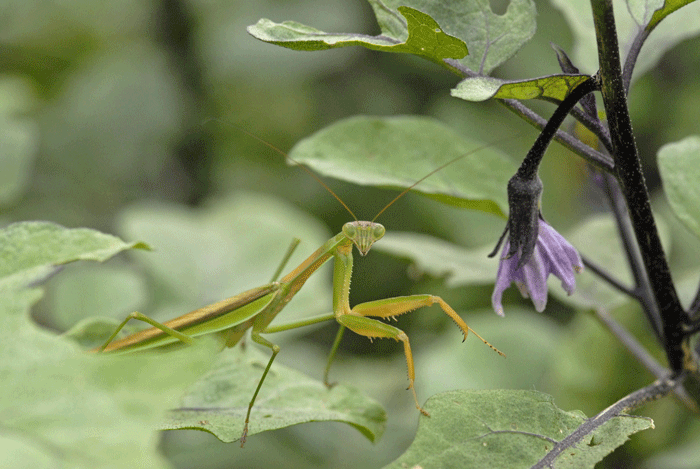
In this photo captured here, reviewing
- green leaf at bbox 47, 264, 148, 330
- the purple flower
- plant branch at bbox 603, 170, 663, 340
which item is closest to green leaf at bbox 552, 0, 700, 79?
plant branch at bbox 603, 170, 663, 340

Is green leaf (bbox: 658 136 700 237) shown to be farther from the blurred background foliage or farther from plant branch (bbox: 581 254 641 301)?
the blurred background foliage

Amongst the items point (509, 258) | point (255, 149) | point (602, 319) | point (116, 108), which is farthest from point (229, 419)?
point (116, 108)

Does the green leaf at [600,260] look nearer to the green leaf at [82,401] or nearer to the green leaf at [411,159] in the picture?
the green leaf at [411,159]

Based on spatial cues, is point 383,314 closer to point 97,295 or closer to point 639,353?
point 639,353

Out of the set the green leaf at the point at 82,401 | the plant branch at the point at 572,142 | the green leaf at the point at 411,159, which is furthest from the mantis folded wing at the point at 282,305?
the green leaf at the point at 82,401

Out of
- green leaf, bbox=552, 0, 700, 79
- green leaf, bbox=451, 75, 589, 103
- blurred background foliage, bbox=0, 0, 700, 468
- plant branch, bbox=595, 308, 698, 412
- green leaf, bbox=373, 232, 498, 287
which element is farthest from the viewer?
blurred background foliage, bbox=0, 0, 700, 468

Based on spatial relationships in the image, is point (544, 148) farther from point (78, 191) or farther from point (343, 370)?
point (78, 191)

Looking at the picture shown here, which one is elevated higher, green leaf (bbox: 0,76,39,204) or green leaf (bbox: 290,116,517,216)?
green leaf (bbox: 290,116,517,216)
